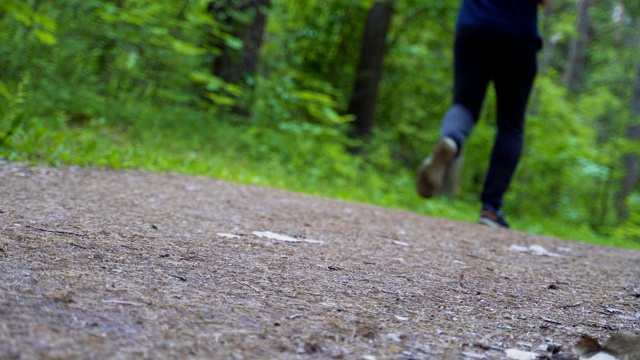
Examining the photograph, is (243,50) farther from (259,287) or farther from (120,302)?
(120,302)

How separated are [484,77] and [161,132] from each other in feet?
10.4

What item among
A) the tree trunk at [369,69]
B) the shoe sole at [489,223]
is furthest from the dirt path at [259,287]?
the tree trunk at [369,69]

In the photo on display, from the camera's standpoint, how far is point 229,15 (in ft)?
24.0

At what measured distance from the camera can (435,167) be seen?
13.1 feet

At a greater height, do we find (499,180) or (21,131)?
(499,180)

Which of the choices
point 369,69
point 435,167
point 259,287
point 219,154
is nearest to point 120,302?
point 259,287

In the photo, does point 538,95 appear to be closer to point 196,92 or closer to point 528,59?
point 196,92

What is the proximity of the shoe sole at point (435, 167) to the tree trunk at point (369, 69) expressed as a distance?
4.91 m

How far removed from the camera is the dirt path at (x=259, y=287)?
3.89 feet

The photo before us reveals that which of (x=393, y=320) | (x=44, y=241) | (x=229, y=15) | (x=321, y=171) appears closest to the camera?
(x=393, y=320)

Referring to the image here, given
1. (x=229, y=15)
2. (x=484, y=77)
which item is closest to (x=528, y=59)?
(x=484, y=77)

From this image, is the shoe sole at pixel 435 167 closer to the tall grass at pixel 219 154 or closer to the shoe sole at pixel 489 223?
the shoe sole at pixel 489 223

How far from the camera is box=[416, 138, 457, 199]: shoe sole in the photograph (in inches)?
153

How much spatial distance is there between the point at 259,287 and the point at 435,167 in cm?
255
